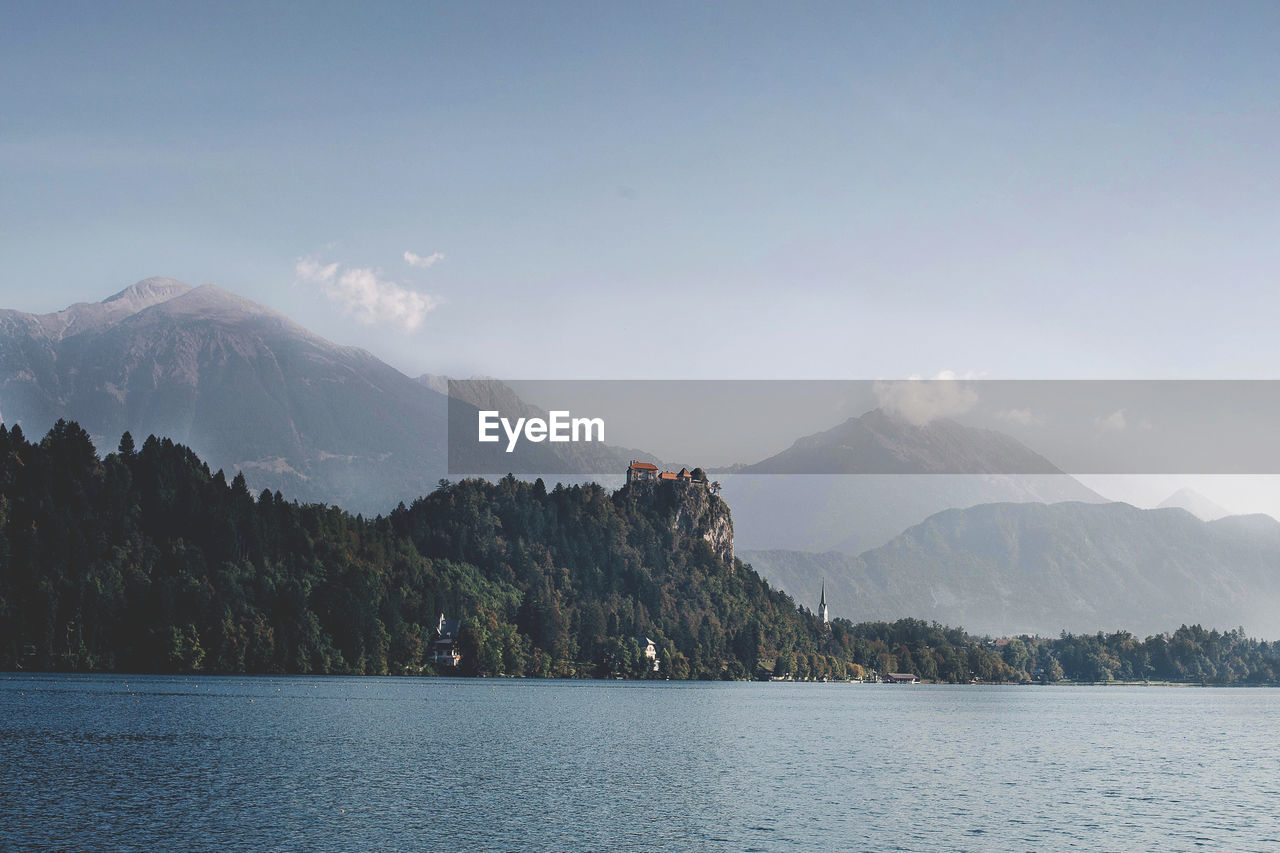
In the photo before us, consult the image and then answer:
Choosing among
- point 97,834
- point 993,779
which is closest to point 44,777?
point 97,834

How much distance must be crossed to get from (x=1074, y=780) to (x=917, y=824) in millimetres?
30149

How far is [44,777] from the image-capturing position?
72.2m

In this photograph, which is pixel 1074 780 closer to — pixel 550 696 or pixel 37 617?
pixel 550 696

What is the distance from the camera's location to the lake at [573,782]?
61219 millimetres

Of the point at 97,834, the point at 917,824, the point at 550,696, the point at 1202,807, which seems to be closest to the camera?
the point at 97,834

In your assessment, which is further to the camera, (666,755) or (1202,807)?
(666,755)

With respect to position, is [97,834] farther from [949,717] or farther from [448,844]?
[949,717]

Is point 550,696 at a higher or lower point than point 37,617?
lower

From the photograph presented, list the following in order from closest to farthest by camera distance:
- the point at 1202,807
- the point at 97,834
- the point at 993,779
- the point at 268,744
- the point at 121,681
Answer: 1. the point at 97,834
2. the point at 1202,807
3. the point at 993,779
4. the point at 268,744
5. the point at 121,681

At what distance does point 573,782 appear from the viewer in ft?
265

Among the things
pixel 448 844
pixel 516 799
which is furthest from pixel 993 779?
pixel 448 844

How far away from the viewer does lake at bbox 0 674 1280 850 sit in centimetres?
6122

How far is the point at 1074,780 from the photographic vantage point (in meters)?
91.9

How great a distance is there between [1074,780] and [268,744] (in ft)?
199
